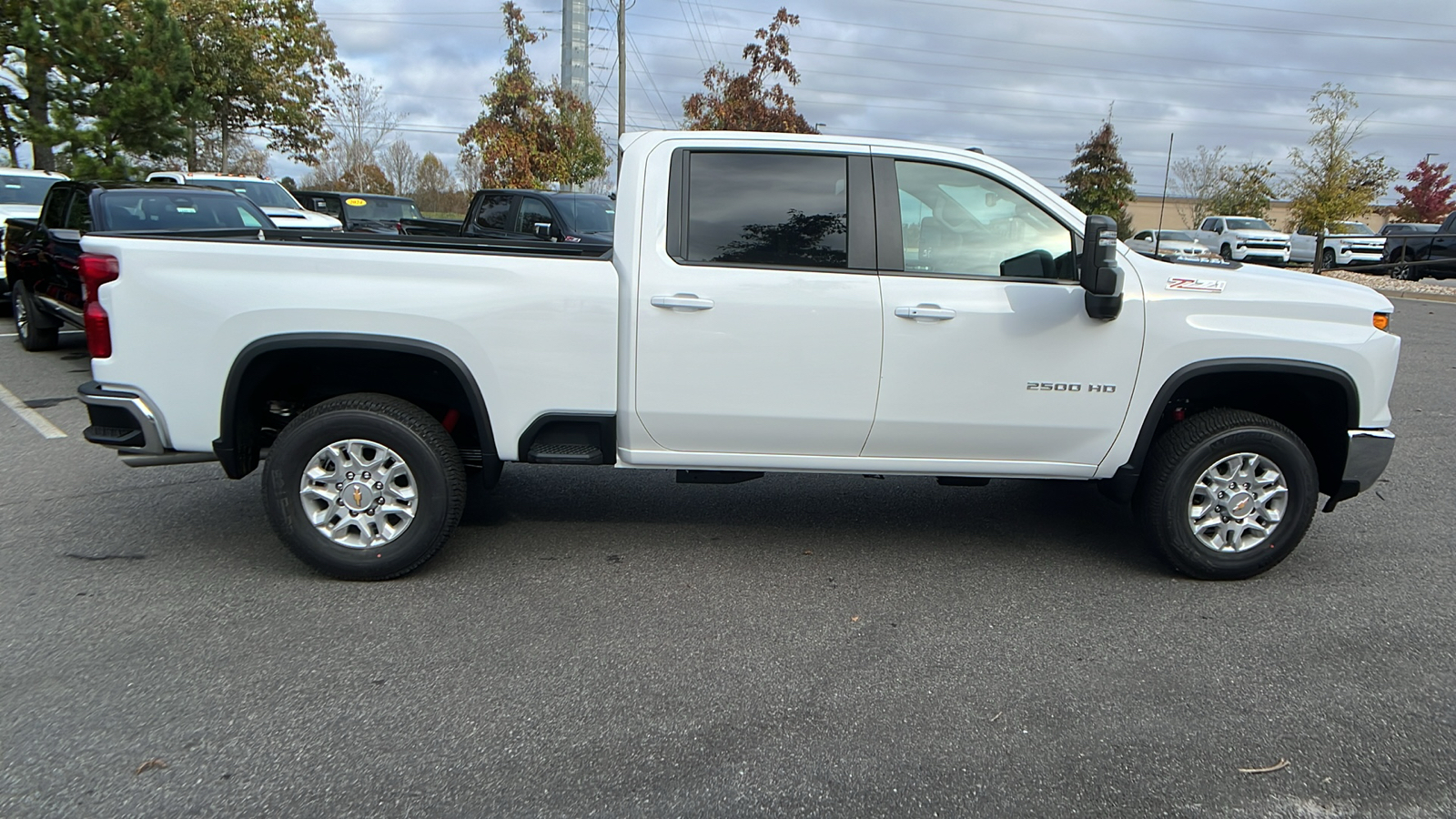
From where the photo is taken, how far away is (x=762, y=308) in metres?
4.40

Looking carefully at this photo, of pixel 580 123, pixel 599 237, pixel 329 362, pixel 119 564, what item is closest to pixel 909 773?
pixel 329 362

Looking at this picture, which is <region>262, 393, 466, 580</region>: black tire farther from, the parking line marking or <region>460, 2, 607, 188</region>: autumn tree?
<region>460, 2, 607, 188</region>: autumn tree

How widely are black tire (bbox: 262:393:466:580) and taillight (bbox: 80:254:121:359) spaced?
32.5 inches

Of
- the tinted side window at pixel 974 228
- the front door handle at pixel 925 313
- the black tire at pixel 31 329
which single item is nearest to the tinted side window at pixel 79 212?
the black tire at pixel 31 329

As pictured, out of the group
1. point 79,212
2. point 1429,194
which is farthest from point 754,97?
point 1429,194

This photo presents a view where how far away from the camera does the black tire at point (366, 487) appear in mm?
4398

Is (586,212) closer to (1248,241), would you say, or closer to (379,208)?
(379,208)

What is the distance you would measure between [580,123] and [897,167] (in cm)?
2378

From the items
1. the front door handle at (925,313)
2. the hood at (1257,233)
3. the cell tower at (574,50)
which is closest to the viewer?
the front door handle at (925,313)

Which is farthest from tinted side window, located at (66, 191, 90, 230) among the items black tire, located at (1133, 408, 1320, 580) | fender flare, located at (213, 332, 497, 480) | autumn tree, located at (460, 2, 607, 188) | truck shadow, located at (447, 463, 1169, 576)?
autumn tree, located at (460, 2, 607, 188)

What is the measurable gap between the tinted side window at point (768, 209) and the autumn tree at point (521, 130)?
71.2ft

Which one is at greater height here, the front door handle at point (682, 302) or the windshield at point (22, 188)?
the windshield at point (22, 188)

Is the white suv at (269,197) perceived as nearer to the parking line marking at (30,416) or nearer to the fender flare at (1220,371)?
the parking line marking at (30,416)

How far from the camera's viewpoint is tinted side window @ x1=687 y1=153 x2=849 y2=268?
178 inches
